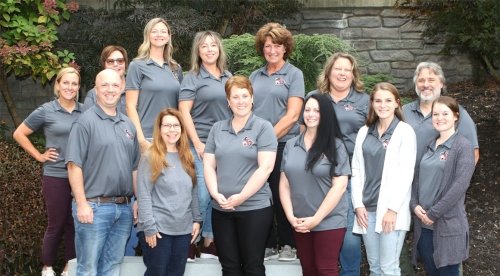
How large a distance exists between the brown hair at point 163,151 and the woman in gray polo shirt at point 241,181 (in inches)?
5.0

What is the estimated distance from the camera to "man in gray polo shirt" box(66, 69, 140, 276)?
4988 millimetres

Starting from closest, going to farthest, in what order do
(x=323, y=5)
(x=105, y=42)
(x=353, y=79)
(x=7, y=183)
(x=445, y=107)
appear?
(x=445, y=107)
(x=353, y=79)
(x=7, y=183)
(x=105, y=42)
(x=323, y=5)

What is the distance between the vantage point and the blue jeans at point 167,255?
16.7 feet

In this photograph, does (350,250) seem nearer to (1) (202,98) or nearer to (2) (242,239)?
(2) (242,239)

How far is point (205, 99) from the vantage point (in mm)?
5578

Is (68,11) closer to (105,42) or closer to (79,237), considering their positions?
(105,42)

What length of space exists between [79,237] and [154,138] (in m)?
0.81

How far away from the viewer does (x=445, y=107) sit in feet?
16.5

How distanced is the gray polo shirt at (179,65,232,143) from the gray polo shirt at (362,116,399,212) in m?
1.08

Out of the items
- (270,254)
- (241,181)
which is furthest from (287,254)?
(241,181)

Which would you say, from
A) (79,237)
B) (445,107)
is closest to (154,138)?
(79,237)

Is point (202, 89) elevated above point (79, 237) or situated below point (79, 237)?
above

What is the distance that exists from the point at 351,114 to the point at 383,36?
500 cm


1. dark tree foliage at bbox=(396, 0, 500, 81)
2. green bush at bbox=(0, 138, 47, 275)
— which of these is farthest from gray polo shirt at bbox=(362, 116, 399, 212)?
dark tree foliage at bbox=(396, 0, 500, 81)
